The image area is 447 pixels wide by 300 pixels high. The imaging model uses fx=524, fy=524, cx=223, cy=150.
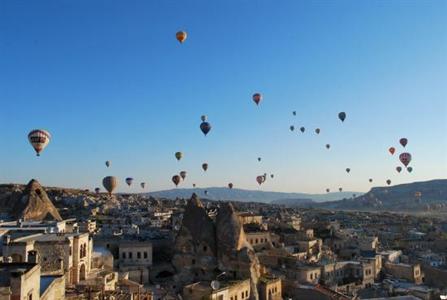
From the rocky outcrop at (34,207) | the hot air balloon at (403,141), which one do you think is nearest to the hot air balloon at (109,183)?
the rocky outcrop at (34,207)

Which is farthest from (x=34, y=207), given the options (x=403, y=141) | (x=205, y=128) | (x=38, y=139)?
(x=403, y=141)

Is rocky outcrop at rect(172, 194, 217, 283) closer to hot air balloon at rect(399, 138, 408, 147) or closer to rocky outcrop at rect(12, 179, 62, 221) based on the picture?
rocky outcrop at rect(12, 179, 62, 221)

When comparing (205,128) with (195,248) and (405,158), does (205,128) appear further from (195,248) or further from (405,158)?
(405,158)

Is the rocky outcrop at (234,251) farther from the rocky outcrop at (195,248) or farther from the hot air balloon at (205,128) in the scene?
the hot air balloon at (205,128)

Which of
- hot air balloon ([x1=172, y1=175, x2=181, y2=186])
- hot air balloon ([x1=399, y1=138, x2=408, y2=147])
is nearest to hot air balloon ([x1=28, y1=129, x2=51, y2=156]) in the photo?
hot air balloon ([x1=172, y1=175, x2=181, y2=186])

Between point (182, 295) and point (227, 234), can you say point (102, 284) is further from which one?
point (227, 234)
